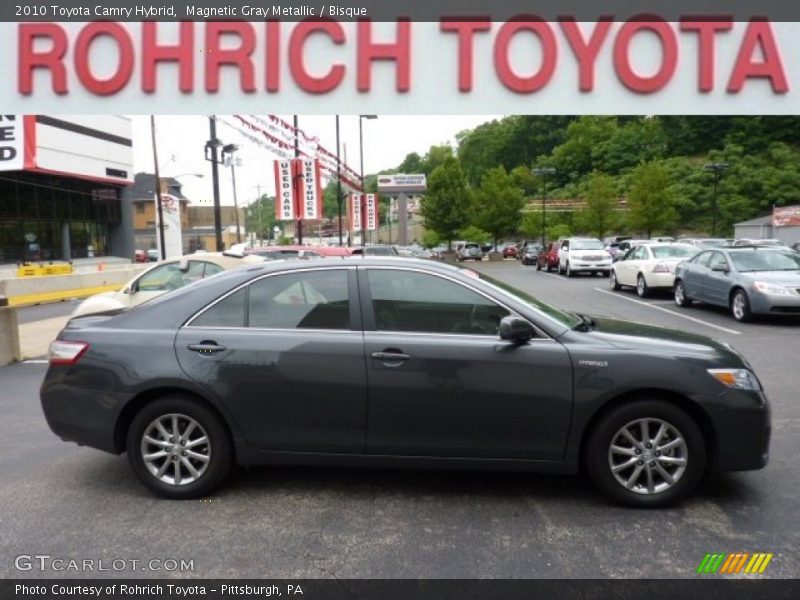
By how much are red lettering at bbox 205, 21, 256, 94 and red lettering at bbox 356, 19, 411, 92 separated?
2.33 ft

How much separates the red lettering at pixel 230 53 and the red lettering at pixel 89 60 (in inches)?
20.3

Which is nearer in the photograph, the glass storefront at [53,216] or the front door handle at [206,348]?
the front door handle at [206,348]

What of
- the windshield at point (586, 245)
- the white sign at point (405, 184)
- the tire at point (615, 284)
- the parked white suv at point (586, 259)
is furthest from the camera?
the white sign at point (405, 184)

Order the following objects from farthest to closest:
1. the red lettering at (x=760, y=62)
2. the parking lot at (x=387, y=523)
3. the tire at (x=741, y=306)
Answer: the tire at (x=741, y=306), the red lettering at (x=760, y=62), the parking lot at (x=387, y=523)

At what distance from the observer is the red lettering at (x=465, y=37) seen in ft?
13.2

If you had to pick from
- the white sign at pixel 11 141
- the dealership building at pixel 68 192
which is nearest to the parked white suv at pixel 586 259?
the white sign at pixel 11 141

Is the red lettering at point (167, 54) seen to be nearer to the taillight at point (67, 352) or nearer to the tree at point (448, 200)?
the taillight at point (67, 352)

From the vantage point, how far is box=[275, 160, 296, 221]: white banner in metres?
24.7

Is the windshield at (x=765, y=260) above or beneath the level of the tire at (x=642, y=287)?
above

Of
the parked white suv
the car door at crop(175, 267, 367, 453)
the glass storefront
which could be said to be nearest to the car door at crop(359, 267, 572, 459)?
the car door at crop(175, 267, 367, 453)

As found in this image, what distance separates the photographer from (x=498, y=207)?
5131 cm

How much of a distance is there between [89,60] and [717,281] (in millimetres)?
12211

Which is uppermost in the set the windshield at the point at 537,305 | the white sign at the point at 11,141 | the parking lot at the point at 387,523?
the white sign at the point at 11,141

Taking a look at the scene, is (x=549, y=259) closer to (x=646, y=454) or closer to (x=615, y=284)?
(x=615, y=284)
